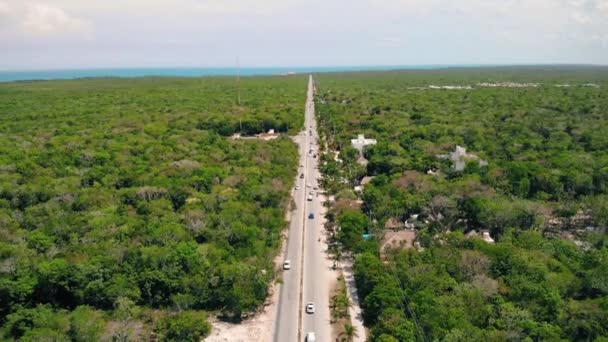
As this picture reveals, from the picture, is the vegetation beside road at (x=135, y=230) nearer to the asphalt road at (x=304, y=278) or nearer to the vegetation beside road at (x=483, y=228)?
the asphalt road at (x=304, y=278)

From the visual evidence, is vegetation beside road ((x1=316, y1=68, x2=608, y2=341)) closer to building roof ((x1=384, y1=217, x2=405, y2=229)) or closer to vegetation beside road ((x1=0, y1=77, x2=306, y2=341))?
building roof ((x1=384, y1=217, x2=405, y2=229))

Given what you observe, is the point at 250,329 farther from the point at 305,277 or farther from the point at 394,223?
the point at 394,223

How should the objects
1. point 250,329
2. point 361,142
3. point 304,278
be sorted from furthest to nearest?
1. point 361,142
2. point 304,278
3. point 250,329

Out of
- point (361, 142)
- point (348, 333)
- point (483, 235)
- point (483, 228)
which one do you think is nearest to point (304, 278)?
point (348, 333)

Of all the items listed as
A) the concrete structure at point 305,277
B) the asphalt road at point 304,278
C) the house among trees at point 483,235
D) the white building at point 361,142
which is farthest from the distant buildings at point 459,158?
the asphalt road at point 304,278

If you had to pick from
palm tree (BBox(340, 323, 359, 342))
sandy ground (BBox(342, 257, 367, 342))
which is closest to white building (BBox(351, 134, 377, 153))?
sandy ground (BBox(342, 257, 367, 342))

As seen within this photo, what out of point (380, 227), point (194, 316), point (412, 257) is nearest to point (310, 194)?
point (380, 227)

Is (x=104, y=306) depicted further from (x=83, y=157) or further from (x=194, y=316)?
(x=83, y=157)
